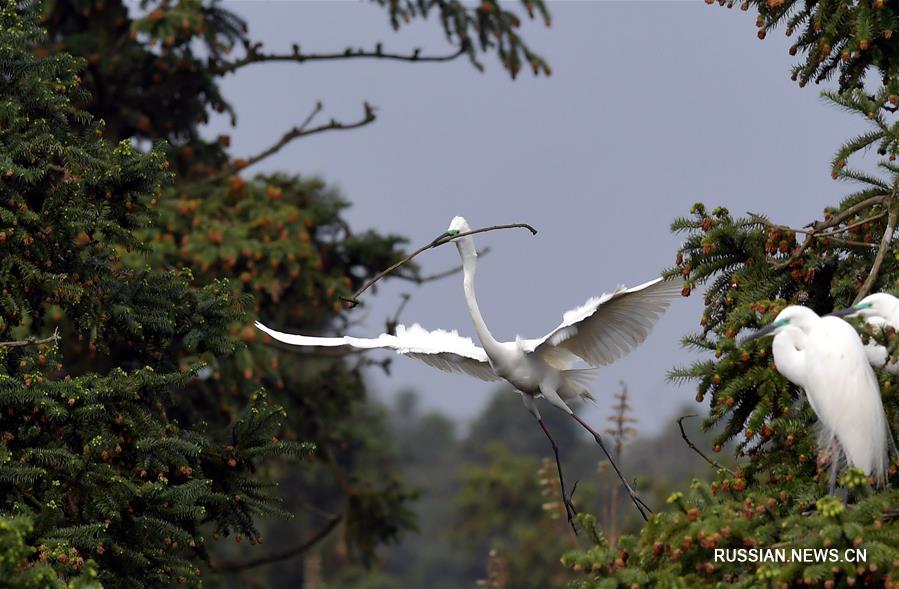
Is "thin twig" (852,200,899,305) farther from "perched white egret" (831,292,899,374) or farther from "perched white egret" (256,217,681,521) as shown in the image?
"perched white egret" (256,217,681,521)

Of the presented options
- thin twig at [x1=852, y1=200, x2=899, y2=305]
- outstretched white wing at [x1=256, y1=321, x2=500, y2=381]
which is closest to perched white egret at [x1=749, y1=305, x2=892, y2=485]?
thin twig at [x1=852, y1=200, x2=899, y2=305]

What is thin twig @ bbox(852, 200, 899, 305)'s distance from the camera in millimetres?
5625

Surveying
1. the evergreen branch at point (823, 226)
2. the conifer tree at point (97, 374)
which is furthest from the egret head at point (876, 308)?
the conifer tree at point (97, 374)

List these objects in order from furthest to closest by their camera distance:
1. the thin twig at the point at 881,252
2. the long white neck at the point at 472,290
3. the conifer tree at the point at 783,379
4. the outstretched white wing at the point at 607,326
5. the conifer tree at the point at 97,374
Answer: the long white neck at the point at 472,290, the outstretched white wing at the point at 607,326, the conifer tree at the point at 97,374, the thin twig at the point at 881,252, the conifer tree at the point at 783,379

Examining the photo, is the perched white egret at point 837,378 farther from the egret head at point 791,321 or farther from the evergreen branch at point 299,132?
the evergreen branch at point 299,132

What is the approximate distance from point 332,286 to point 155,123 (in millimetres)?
2841

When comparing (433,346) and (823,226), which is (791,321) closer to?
(823,226)

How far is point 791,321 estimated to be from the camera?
5.29 metres

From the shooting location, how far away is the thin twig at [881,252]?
562 cm

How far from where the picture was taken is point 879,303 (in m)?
5.22

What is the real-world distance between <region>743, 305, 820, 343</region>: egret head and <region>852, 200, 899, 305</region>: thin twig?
467 mm

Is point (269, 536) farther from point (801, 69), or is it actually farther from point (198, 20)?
point (801, 69)

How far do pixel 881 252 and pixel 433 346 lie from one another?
119 inches

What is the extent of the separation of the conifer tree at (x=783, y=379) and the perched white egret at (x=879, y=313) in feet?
0.19
